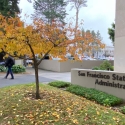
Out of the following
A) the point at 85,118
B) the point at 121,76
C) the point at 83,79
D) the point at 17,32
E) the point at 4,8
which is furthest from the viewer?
the point at 4,8

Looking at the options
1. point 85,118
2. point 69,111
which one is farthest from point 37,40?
point 85,118

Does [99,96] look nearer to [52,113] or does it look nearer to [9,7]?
[52,113]

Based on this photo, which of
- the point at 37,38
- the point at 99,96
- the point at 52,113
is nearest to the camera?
the point at 52,113

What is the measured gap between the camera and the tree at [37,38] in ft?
18.0

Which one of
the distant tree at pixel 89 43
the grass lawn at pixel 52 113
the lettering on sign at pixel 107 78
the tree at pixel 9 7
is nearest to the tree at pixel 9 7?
the tree at pixel 9 7

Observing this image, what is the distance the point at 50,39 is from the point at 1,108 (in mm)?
2585

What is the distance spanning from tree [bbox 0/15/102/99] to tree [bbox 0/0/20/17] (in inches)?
533

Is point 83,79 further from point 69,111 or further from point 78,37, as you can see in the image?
point 69,111

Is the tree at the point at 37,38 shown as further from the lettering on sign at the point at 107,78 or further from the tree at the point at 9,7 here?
the tree at the point at 9,7

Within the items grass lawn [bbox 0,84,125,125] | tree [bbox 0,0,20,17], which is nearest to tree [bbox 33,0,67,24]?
tree [bbox 0,0,20,17]

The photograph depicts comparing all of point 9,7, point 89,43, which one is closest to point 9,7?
point 9,7

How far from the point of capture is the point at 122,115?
5082 millimetres

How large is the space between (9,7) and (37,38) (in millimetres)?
15497

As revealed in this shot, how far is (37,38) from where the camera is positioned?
564 cm
